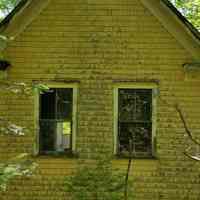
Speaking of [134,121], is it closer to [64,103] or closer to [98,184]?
[64,103]

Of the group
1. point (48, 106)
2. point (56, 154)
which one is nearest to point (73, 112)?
point (48, 106)

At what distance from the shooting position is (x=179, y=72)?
10.8m

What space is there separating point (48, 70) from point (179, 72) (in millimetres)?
3060

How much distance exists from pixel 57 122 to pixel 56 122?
0.08 ft

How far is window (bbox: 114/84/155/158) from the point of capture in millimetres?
10828

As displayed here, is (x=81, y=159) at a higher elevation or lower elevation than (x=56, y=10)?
lower

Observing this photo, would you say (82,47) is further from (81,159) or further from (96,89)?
(81,159)

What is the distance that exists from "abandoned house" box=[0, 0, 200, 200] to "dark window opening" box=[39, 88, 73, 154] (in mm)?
24

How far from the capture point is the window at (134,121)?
10828 millimetres

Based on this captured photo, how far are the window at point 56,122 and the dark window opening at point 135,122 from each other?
1.20 metres

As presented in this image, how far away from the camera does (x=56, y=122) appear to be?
10.9 meters

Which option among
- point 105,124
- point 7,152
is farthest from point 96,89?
point 7,152

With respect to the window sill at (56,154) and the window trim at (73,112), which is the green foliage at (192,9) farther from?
the window sill at (56,154)

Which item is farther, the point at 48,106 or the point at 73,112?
the point at 48,106
